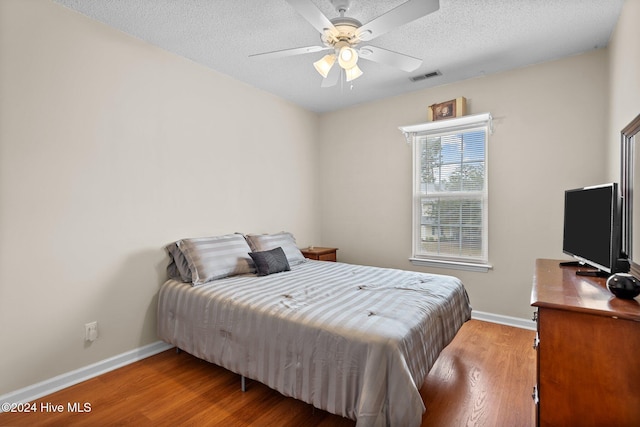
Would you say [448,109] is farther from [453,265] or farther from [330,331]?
[330,331]

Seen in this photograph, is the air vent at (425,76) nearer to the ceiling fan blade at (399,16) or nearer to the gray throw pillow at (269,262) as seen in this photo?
the ceiling fan blade at (399,16)

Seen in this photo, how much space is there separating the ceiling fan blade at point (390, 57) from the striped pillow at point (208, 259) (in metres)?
1.99

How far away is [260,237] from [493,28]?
2780 millimetres

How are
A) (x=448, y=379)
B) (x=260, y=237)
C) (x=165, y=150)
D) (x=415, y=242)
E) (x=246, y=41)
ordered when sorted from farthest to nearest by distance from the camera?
(x=415, y=242) → (x=260, y=237) → (x=165, y=150) → (x=246, y=41) → (x=448, y=379)

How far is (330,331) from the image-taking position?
168cm

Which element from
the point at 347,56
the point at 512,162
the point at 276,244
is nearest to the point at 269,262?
the point at 276,244

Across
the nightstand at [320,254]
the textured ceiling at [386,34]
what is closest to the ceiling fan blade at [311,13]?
the textured ceiling at [386,34]

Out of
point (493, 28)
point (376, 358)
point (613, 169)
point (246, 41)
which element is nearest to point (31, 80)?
point (246, 41)

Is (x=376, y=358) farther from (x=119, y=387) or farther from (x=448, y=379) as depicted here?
(x=119, y=387)

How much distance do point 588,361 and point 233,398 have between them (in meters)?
1.95

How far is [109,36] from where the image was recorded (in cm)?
245

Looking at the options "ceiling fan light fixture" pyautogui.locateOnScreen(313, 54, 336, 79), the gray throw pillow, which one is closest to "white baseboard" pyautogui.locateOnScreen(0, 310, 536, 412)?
the gray throw pillow

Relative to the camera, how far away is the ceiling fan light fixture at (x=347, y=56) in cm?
213

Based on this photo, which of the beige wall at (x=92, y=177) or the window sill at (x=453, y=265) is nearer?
the beige wall at (x=92, y=177)
